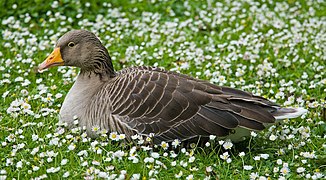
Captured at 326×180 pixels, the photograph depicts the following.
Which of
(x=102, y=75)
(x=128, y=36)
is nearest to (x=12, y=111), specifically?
(x=102, y=75)

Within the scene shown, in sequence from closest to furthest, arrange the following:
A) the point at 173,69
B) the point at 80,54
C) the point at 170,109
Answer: the point at 170,109, the point at 80,54, the point at 173,69

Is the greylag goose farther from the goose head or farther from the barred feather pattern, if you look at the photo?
the goose head

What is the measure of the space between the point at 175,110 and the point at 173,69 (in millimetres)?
2260

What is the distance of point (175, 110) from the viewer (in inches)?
229

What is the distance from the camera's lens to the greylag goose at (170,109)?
5746 mm

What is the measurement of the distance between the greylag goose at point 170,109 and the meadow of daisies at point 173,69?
0.14 meters

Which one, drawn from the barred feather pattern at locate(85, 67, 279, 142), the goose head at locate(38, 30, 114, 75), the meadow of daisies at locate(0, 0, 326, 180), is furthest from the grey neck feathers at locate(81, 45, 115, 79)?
the meadow of daisies at locate(0, 0, 326, 180)

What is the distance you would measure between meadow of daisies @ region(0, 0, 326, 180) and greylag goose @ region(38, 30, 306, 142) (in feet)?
0.45

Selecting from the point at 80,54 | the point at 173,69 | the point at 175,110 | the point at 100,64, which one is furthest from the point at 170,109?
the point at 173,69

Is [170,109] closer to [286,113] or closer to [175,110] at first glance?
[175,110]

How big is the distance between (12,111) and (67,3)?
3929 mm

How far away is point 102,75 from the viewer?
6.41 m

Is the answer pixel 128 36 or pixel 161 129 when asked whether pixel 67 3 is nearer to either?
pixel 128 36

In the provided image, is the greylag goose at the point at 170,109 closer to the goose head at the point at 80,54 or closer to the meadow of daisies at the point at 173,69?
the meadow of daisies at the point at 173,69
